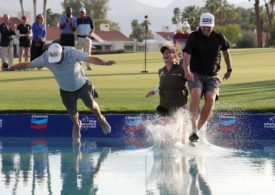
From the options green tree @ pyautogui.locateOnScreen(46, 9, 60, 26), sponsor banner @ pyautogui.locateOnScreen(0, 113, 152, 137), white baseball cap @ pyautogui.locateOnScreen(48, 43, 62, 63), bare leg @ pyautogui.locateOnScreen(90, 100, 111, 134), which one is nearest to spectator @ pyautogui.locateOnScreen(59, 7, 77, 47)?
sponsor banner @ pyautogui.locateOnScreen(0, 113, 152, 137)

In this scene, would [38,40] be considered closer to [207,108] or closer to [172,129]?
[172,129]

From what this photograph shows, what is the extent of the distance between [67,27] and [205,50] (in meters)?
10.3

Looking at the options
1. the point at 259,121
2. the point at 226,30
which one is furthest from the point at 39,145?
the point at 226,30

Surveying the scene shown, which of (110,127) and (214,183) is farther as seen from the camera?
(110,127)

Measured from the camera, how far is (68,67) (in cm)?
1197

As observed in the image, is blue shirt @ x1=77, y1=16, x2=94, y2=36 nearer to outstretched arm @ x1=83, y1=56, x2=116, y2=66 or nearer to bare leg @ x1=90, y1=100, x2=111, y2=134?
bare leg @ x1=90, y1=100, x2=111, y2=134

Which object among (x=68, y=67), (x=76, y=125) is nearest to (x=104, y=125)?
(x=76, y=125)

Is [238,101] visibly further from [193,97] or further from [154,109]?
[193,97]

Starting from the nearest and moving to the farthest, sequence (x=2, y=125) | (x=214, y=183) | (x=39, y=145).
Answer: (x=214, y=183) → (x=39, y=145) → (x=2, y=125)

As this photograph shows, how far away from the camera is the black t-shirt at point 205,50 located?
1162 centimetres

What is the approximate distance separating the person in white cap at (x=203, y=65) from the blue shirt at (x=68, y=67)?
169 cm

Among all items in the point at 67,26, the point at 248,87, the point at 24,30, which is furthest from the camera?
the point at 24,30

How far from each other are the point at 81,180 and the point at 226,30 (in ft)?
257

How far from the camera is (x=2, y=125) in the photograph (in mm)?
13922
